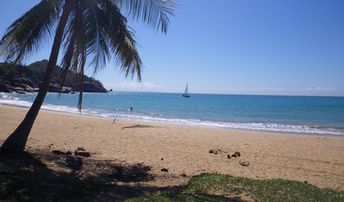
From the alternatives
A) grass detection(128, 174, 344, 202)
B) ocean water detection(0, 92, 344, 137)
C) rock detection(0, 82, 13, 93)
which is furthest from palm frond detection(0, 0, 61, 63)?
rock detection(0, 82, 13, 93)

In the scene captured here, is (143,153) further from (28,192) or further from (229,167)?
(28,192)

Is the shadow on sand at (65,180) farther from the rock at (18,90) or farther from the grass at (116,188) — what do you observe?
the rock at (18,90)

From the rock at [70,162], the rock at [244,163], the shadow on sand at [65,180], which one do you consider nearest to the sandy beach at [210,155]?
the rock at [244,163]

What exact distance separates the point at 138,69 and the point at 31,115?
9.03 feet

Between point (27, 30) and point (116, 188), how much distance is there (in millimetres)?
4352

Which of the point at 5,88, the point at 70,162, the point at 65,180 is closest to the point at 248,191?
the point at 65,180

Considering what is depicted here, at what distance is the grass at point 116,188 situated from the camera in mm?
5086

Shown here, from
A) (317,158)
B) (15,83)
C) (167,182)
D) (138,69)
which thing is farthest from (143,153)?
(15,83)

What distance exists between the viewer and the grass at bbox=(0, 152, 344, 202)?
16.7ft

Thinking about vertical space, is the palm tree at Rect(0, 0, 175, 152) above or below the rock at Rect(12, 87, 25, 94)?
above

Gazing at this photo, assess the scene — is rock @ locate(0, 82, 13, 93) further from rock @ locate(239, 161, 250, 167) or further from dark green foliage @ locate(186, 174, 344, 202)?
dark green foliage @ locate(186, 174, 344, 202)

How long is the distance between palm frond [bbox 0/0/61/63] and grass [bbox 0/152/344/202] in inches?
A: 98.8

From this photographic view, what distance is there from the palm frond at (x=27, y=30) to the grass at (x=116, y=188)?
8.23ft

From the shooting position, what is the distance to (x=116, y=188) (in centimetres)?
608
